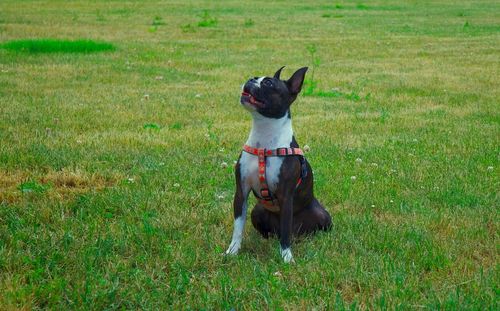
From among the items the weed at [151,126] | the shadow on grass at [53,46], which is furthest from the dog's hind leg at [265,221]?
the shadow on grass at [53,46]

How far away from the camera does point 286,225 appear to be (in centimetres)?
438

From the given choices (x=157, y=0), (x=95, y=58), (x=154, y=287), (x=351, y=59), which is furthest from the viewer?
(x=157, y=0)

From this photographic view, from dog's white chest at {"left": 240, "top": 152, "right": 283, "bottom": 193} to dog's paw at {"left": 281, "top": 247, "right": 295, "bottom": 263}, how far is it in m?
0.40

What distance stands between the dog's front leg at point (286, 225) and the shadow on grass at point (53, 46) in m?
11.6

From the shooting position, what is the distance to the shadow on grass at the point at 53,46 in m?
14.8

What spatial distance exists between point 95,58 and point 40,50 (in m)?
1.57

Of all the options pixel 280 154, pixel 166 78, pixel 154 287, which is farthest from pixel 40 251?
pixel 166 78

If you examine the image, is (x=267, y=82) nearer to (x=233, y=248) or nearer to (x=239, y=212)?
(x=239, y=212)

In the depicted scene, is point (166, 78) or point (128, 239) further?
point (166, 78)

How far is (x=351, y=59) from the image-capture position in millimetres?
15289

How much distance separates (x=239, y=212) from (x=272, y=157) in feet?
1.51

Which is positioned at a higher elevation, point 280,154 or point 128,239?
point 280,154

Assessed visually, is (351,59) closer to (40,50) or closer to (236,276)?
(40,50)

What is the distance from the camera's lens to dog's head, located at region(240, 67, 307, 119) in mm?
4148
